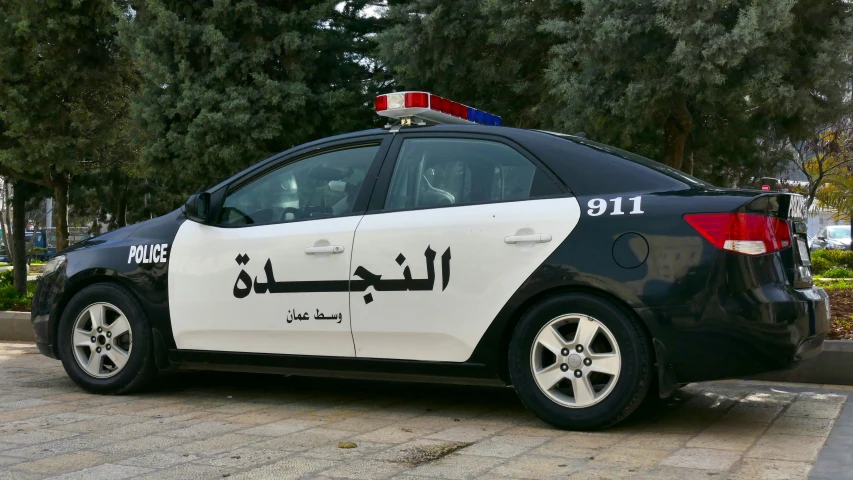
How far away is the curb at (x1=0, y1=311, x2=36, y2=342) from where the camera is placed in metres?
8.88

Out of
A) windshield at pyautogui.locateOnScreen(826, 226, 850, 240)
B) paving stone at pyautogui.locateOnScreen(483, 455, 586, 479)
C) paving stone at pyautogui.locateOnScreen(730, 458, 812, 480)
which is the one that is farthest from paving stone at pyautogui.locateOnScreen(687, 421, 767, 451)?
windshield at pyautogui.locateOnScreen(826, 226, 850, 240)

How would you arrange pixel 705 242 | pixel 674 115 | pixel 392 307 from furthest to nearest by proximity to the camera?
pixel 674 115
pixel 392 307
pixel 705 242

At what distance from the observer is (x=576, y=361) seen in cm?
428

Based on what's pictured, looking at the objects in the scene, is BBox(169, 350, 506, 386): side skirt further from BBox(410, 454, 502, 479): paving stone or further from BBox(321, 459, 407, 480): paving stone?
BBox(321, 459, 407, 480): paving stone

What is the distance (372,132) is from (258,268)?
991 mm

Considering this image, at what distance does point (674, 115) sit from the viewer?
10.1 m

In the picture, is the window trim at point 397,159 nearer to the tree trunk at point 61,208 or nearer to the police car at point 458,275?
the police car at point 458,275

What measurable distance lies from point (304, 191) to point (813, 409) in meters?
3.05

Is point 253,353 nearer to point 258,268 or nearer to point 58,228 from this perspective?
point 258,268

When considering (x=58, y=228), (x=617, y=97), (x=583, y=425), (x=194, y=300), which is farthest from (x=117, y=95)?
(x=583, y=425)

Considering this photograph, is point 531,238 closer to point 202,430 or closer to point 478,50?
point 202,430

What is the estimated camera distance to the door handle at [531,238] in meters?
4.36

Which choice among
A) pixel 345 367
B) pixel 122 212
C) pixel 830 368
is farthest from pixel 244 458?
pixel 122 212

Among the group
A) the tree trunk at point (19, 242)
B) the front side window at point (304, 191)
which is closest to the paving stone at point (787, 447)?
the front side window at point (304, 191)
